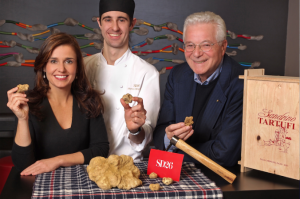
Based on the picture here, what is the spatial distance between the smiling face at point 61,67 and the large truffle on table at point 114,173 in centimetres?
74

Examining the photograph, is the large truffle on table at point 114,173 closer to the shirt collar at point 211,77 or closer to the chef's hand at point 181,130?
the chef's hand at point 181,130

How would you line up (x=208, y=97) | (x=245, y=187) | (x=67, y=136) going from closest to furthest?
1. (x=245, y=187)
2. (x=67, y=136)
3. (x=208, y=97)

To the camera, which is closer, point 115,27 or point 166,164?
point 166,164

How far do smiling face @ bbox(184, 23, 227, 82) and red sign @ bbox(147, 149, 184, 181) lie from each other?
67 centimetres

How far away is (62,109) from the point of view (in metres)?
1.93

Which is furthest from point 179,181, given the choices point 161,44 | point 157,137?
point 161,44

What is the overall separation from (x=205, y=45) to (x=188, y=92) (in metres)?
0.33

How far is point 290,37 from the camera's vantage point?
4375 mm

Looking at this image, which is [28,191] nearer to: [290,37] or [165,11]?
[165,11]

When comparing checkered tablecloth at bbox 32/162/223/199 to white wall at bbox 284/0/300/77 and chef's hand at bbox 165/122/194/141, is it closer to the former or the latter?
chef's hand at bbox 165/122/194/141

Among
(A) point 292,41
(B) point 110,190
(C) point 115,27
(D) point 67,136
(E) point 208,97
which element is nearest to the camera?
(B) point 110,190

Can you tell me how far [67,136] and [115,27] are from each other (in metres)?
0.85

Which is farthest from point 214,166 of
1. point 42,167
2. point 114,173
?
point 42,167

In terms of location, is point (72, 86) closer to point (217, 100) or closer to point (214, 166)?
point (217, 100)
